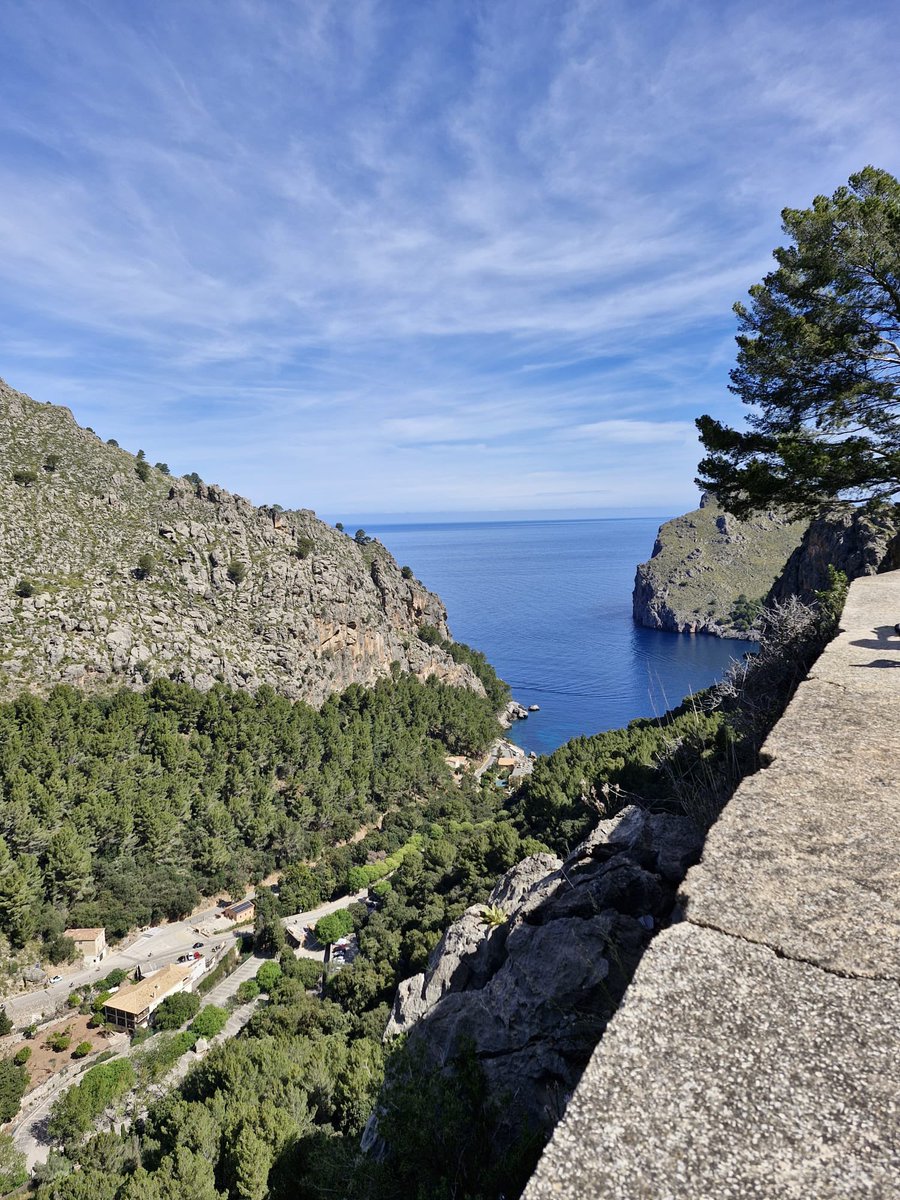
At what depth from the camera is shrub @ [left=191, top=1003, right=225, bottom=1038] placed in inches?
1185

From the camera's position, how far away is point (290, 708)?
6216cm

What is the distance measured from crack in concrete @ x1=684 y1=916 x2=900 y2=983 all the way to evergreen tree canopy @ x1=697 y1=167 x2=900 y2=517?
11361 millimetres

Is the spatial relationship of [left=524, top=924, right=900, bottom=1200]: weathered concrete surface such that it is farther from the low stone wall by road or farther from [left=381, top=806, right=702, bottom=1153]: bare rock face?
[left=381, top=806, right=702, bottom=1153]: bare rock face

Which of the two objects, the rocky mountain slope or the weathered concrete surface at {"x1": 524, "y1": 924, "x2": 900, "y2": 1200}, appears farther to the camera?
the rocky mountain slope

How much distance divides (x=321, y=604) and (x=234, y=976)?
4441 centimetres

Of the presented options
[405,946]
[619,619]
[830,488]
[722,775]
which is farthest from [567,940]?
[619,619]

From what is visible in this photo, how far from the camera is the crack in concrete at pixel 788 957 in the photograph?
132 inches

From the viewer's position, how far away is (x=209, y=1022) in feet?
99.3

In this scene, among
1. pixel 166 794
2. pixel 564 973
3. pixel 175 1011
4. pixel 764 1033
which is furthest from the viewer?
pixel 166 794

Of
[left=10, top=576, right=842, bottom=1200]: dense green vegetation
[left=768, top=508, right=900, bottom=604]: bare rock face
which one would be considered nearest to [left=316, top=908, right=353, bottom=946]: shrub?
[left=10, top=576, right=842, bottom=1200]: dense green vegetation

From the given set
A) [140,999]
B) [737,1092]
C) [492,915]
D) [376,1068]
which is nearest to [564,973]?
[737,1092]

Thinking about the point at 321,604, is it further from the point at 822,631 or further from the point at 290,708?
the point at 822,631

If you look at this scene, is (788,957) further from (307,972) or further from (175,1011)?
(175,1011)

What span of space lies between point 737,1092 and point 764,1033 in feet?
1.33
